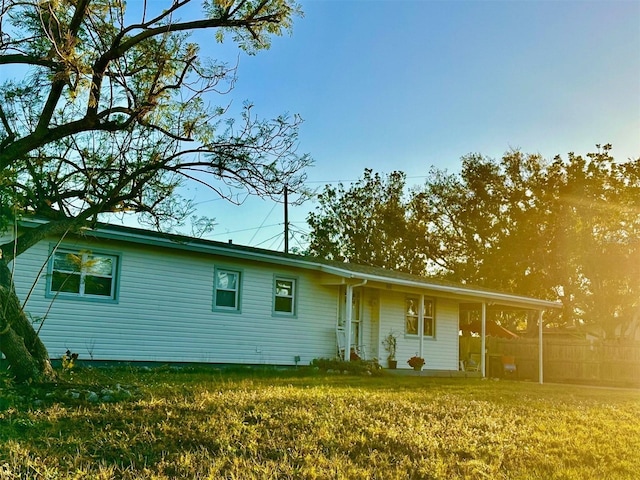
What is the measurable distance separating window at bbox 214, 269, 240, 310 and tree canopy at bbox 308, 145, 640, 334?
70.2 feet

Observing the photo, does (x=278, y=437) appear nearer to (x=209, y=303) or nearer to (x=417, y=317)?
(x=209, y=303)

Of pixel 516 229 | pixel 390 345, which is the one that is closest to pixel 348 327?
pixel 390 345

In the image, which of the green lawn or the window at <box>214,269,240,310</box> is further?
the window at <box>214,269,240,310</box>

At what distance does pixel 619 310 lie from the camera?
34.4m

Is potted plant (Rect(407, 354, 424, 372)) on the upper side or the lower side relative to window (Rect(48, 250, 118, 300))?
lower

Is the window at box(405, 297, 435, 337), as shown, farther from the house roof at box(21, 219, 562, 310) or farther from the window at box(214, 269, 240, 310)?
the window at box(214, 269, 240, 310)

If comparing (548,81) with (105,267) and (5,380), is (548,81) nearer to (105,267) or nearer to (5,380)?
(105,267)

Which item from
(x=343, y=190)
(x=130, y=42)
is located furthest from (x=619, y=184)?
(x=130, y=42)

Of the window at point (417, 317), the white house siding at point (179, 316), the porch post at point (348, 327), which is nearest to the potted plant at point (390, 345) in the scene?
the window at point (417, 317)

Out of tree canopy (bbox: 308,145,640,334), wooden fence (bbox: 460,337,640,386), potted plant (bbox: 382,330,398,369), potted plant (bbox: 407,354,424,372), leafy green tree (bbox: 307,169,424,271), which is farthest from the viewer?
leafy green tree (bbox: 307,169,424,271)

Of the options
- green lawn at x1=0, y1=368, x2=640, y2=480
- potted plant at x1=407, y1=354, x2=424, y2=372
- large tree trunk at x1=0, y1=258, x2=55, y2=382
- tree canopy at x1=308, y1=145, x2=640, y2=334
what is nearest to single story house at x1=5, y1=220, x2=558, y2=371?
potted plant at x1=407, y1=354, x2=424, y2=372

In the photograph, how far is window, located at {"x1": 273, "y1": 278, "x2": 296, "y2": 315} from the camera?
1670cm

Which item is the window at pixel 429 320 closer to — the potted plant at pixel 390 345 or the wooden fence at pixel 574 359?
the potted plant at pixel 390 345

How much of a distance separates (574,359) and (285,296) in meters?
12.8
